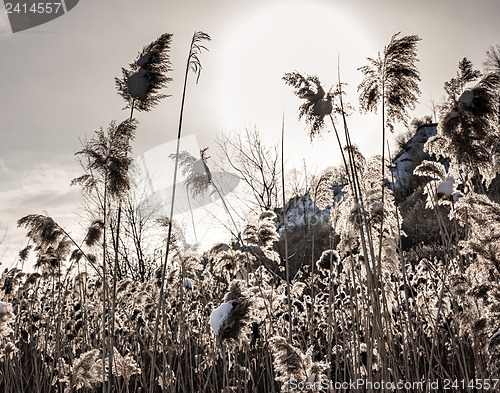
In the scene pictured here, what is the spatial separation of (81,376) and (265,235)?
6.22 feet

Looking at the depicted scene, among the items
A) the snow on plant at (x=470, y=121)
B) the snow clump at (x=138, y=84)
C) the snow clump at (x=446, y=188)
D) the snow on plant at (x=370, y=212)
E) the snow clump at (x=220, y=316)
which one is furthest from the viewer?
the snow clump at (x=446, y=188)

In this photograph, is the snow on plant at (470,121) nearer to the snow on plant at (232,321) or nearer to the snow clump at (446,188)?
the snow clump at (446,188)

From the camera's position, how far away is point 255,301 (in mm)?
2188

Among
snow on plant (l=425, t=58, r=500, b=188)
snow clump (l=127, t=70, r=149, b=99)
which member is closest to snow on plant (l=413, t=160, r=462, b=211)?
snow on plant (l=425, t=58, r=500, b=188)

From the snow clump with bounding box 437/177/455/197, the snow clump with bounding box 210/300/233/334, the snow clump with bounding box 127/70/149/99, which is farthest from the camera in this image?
the snow clump with bounding box 437/177/455/197

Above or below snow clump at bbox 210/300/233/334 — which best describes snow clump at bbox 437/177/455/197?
above

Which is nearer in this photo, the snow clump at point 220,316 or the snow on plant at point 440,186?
the snow clump at point 220,316

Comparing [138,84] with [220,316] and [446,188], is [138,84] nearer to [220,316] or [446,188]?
[220,316]

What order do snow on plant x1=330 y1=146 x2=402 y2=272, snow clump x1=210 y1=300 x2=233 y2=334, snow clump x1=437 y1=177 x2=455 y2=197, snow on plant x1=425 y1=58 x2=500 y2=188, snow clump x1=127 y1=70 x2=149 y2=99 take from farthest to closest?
snow clump x1=437 y1=177 x2=455 y2=197, snow clump x1=127 y1=70 x2=149 y2=99, snow on plant x1=330 y1=146 x2=402 y2=272, snow on plant x1=425 y1=58 x2=500 y2=188, snow clump x1=210 y1=300 x2=233 y2=334

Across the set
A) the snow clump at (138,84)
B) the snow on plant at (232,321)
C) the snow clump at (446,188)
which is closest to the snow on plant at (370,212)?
the snow clump at (446,188)

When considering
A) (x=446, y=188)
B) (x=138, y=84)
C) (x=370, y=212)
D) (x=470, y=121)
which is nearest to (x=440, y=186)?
(x=446, y=188)

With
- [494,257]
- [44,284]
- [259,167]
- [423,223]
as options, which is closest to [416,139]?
[423,223]

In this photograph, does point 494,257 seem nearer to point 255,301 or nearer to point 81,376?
point 255,301

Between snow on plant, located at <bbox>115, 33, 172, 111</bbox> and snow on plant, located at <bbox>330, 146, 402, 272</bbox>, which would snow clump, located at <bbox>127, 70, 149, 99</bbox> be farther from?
snow on plant, located at <bbox>330, 146, 402, 272</bbox>
